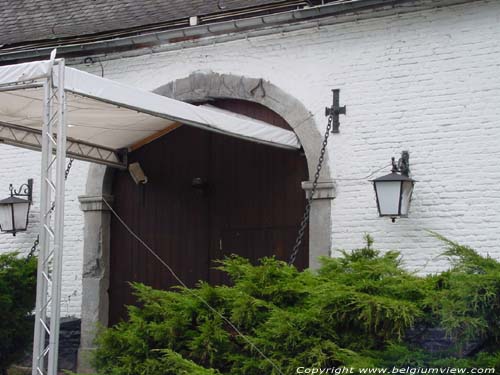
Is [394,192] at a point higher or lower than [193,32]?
lower

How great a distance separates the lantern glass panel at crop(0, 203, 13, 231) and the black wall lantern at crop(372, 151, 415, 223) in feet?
14.6

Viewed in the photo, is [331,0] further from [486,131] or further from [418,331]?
[418,331]

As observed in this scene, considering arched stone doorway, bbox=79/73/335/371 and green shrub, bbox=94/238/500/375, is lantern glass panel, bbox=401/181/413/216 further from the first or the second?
green shrub, bbox=94/238/500/375

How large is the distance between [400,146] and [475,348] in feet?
10.3

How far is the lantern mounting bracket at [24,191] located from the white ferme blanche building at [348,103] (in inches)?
28.4

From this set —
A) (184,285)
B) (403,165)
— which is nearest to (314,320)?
(403,165)

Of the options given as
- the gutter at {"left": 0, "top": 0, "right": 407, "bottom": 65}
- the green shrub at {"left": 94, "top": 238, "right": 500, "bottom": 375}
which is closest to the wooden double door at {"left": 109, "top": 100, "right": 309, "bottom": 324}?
the gutter at {"left": 0, "top": 0, "right": 407, "bottom": 65}

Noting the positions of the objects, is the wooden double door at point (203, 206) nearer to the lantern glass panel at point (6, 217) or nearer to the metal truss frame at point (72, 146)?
the metal truss frame at point (72, 146)

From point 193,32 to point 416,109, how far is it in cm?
254

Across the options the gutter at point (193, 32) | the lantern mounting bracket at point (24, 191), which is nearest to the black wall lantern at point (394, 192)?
the gutter at point (193, 32)

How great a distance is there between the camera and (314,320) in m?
6.36

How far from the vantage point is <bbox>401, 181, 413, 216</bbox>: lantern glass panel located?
8.52 metres

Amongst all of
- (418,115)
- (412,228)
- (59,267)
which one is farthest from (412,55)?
(59,267)

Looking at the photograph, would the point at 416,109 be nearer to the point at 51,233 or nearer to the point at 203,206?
the point at 203,206
